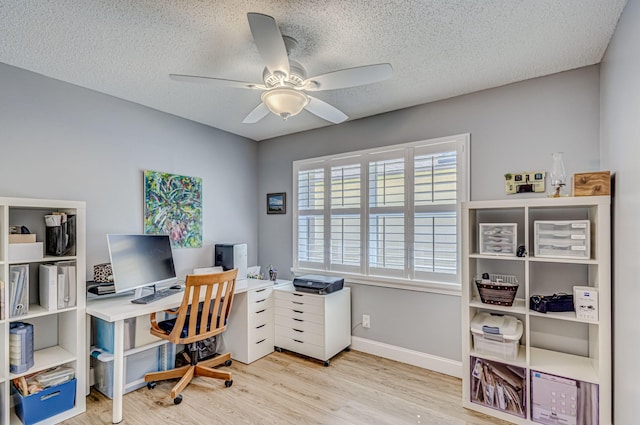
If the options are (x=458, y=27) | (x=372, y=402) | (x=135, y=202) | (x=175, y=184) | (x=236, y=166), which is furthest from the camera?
(x=236, y=166)

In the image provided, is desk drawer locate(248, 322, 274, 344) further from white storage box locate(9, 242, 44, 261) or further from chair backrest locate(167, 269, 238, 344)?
white storage box locate(9, 242, 44, 261)

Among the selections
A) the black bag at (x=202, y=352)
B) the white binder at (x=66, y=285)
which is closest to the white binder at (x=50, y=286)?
the white binder at (x=66, y=285)

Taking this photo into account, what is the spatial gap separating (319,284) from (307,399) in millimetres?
974

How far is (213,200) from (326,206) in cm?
124

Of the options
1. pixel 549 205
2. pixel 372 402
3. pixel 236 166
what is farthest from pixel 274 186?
pixel 549 205

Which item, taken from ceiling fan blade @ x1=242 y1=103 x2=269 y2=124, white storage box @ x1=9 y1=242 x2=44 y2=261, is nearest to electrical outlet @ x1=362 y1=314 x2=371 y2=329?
ceiling fan blade @ x1=242 y1=103 x2=269 y2=124

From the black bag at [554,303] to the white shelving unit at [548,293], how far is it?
0.04 m

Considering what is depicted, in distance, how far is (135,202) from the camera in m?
2.98

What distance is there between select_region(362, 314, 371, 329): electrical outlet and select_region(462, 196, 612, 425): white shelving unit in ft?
3.49

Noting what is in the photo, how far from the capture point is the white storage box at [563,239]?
81.4 inches

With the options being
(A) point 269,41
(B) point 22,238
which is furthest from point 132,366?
(A) point 269,41

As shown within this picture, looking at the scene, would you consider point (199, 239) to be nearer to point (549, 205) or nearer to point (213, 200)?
point (213, 200)

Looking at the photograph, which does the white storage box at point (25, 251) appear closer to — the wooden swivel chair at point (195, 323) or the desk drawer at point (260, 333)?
the wooden swivel chair at point (195, 323)

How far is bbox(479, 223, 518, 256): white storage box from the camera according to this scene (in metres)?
2.31
